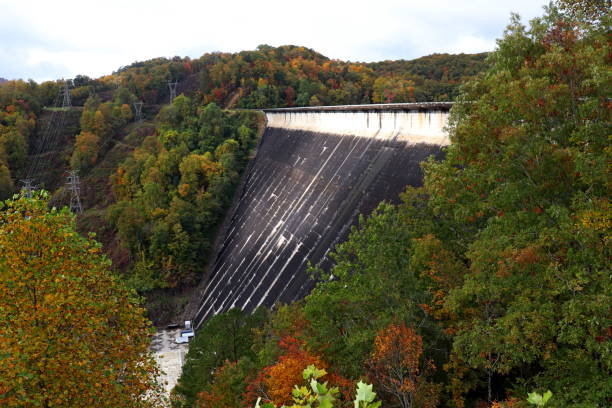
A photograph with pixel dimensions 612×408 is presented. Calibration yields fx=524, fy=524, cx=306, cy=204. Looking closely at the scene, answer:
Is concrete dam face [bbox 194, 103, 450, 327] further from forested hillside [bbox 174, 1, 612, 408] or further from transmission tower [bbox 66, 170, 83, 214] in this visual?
transmission tower [bbox 66, 170, 83, 214]

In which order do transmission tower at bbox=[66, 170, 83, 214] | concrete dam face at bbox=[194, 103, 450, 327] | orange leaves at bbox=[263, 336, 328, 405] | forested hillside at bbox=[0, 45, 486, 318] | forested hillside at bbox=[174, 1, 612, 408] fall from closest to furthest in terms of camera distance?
forested hillside at bbox=[174, 1, 612, 408] → orange leaves at bbox=[263, 336, 328, 405] → concrete dam face at bbox=[194, 103, 450, 327] → forested hillside at bbox=[0, 45, 486, 318] → transmission tower at bbox=[66, 170, 83, 214]

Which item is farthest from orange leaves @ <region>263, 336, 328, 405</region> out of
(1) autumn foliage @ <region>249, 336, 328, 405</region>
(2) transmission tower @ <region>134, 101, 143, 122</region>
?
(2) transmission tower @ <region>134, 101, 143, 122</region>

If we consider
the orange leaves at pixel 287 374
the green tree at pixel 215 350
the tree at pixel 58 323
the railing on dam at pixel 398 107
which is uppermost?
the railing on dam at pixel 398 107

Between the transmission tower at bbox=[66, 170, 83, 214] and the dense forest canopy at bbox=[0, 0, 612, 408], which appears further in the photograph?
the transmission tower at bbox=[66, 170, 83, 214]

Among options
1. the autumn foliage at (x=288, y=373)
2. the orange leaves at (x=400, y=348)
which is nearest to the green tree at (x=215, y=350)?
the autumn foliage at (x=288, y=373)

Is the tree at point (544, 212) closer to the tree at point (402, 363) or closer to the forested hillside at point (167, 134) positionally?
the tree at point (402, 363)

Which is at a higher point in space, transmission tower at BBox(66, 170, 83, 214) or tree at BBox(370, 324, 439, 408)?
tree at BBox(370, 324, 439, 408)

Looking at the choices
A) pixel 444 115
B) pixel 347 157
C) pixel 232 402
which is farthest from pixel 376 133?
pixel 232 402

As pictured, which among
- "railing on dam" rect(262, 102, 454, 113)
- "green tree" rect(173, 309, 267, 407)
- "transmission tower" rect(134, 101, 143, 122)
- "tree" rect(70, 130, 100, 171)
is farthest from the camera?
"transmission tower" rect(134, 101, 143, 122)
